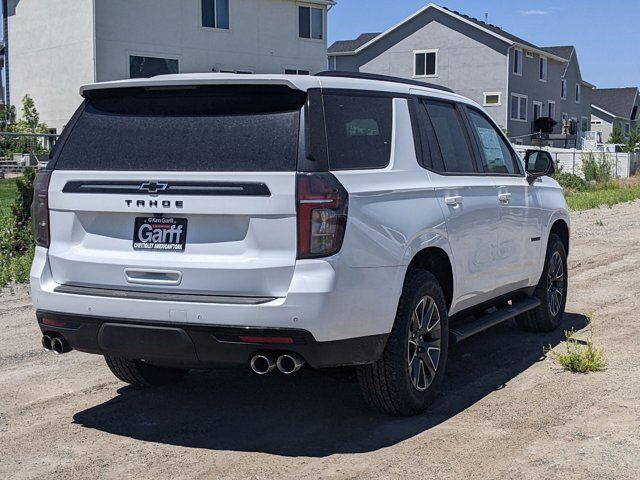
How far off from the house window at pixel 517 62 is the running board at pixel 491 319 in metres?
48.1

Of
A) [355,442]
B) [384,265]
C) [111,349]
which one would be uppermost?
[384,265]

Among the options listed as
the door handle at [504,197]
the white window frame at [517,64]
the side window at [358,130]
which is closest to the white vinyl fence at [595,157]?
the white window frame at [517,64]

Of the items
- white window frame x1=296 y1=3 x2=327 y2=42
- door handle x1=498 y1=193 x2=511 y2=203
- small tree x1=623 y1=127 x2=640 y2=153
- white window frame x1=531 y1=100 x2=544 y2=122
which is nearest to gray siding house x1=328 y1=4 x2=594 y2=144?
white window frame x1=531 y1=100 x2=544 y2=122

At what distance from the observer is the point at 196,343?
5.08 meters

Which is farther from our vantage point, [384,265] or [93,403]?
[93,403]

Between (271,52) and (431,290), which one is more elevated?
(271,52)

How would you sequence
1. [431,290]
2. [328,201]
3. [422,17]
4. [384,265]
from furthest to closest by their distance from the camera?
[422,17] → [431,290] → [384,265] → [328,201]

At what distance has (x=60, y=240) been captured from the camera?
5.53 meters

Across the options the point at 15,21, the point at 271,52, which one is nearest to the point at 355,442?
the point at 271,52

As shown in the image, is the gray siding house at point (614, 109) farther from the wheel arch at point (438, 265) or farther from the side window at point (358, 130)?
the side window at point (358, 130)

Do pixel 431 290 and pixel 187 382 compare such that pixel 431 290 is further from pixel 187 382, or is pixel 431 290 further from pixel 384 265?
pixel 187 382

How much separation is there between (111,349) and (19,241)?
773 cm

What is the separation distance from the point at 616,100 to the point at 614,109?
62.9 inches

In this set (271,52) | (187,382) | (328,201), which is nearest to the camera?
(328,201)
